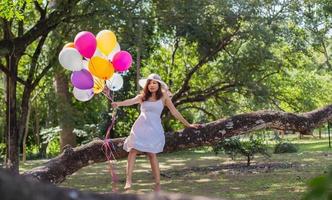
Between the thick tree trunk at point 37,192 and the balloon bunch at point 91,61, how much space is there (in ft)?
21.1

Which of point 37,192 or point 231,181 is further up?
point 37,192

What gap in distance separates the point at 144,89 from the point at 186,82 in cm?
1583

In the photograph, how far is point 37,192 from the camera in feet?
2.01

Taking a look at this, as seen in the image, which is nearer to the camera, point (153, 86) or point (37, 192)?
point (37, 192)

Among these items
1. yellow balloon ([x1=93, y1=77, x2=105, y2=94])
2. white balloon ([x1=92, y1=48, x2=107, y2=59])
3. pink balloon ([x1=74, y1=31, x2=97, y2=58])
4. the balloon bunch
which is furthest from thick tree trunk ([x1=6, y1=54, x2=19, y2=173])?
pink balloon ([x1=74, y1=31, x2=97, y2=58])

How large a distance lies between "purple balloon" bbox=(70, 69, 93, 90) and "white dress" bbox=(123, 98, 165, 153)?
Answer: 78cm

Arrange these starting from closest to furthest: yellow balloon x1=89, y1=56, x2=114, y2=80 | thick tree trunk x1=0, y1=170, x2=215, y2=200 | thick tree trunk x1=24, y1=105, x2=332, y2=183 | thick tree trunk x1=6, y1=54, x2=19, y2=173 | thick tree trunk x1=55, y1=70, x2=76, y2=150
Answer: thick tree trunk x1=0, y1=170, x2=215, y2=200
thick tree trunk x1=24, y1=105, x2=332, y2=183
yellow balloon x1=89, y1=56, x2=114, y2=80
thick tree trunk x1=6, y1=54, x2=19, y2=173
thick tree trunk x1=55, y1=70, x2=76, y2=150

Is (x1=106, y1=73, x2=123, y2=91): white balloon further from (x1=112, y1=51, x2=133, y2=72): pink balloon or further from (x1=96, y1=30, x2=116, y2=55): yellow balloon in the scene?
(x1=96, y1=30, x2=116, y2=55): yellow balloon

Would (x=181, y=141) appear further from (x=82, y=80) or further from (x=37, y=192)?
(x=37, y=192)

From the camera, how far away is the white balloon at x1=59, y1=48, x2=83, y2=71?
710 centimetres

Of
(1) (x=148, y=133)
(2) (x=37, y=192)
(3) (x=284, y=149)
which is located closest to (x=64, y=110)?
(3) (x=284, y=149)

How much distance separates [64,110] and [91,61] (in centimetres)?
1613

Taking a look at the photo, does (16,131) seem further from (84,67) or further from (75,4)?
(84,67)

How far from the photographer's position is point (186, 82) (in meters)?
23.1
